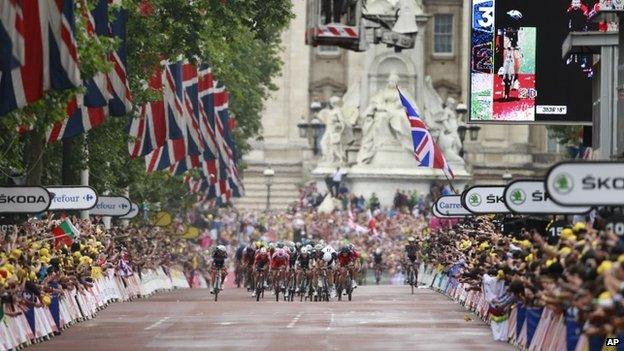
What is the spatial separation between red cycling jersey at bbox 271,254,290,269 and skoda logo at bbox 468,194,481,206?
53.4 ft

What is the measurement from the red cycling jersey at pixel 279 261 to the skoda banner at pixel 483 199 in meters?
16.2

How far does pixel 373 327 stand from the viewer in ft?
138

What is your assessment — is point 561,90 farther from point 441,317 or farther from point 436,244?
point 436,244

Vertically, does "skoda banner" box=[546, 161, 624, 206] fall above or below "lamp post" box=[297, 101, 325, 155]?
below

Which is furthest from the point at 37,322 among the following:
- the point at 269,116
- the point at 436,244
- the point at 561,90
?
the point at 269,116

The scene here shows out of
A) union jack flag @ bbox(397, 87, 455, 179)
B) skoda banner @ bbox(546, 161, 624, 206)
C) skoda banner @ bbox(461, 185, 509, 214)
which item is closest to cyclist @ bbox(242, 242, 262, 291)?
union jack flag @ bbox(397, 87, 455, 179)

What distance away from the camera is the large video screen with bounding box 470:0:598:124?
47156mm

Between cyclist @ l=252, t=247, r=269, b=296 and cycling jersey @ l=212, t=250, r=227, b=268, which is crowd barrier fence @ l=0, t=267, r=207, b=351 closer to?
cycling jersey @ l=212, t=250, r=227, b=268

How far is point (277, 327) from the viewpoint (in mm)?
42000

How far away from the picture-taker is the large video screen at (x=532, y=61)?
47.2m

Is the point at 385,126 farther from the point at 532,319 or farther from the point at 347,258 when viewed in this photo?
the point at 532,319

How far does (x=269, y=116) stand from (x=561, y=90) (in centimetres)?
8032

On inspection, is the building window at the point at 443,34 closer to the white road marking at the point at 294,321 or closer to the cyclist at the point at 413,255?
the cyclist at the point at 413,255

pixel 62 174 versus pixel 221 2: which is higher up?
pixel 221 2
